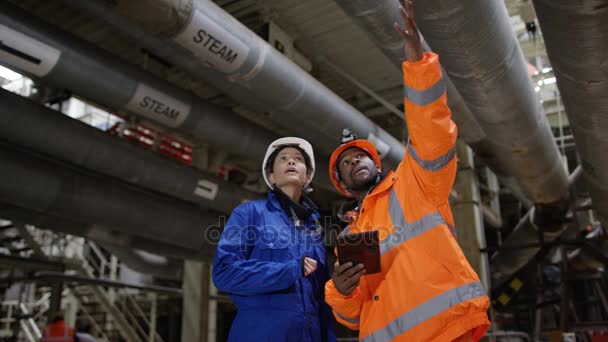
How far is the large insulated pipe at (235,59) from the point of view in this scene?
3.05m

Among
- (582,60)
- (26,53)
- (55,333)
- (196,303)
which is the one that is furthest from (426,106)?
(196,303)

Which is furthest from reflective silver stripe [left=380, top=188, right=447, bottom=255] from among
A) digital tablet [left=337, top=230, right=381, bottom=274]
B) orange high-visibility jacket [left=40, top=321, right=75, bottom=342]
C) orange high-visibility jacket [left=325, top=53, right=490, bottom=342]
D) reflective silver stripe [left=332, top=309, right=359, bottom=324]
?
orange high-visibility jacket [left=40, top=321, right=75, bottom=342]

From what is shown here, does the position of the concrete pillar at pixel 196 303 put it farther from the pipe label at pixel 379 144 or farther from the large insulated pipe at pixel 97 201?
the pipe label at pixel 379 144

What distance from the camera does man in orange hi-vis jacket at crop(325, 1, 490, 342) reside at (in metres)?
1.89

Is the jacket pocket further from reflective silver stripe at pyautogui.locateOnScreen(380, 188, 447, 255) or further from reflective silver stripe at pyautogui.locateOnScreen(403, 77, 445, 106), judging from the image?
reflective silver stripe at pyautogui.locateOnScreen(403, 77, 445, 106)

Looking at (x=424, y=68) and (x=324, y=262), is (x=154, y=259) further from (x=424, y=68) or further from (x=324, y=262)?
(x=424, y=68)

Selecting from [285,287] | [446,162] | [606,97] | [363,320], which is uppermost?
[606,97]

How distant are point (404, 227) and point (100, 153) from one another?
3.30 m

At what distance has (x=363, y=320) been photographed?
2.10 meters

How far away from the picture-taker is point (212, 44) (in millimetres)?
3307

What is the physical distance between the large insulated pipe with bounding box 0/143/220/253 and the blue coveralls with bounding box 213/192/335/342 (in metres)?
2.54

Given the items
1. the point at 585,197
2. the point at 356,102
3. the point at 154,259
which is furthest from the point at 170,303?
the point at 585,197

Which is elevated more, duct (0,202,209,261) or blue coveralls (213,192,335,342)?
duct (0,202,209,261)

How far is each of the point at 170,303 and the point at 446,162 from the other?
34.0 ft
